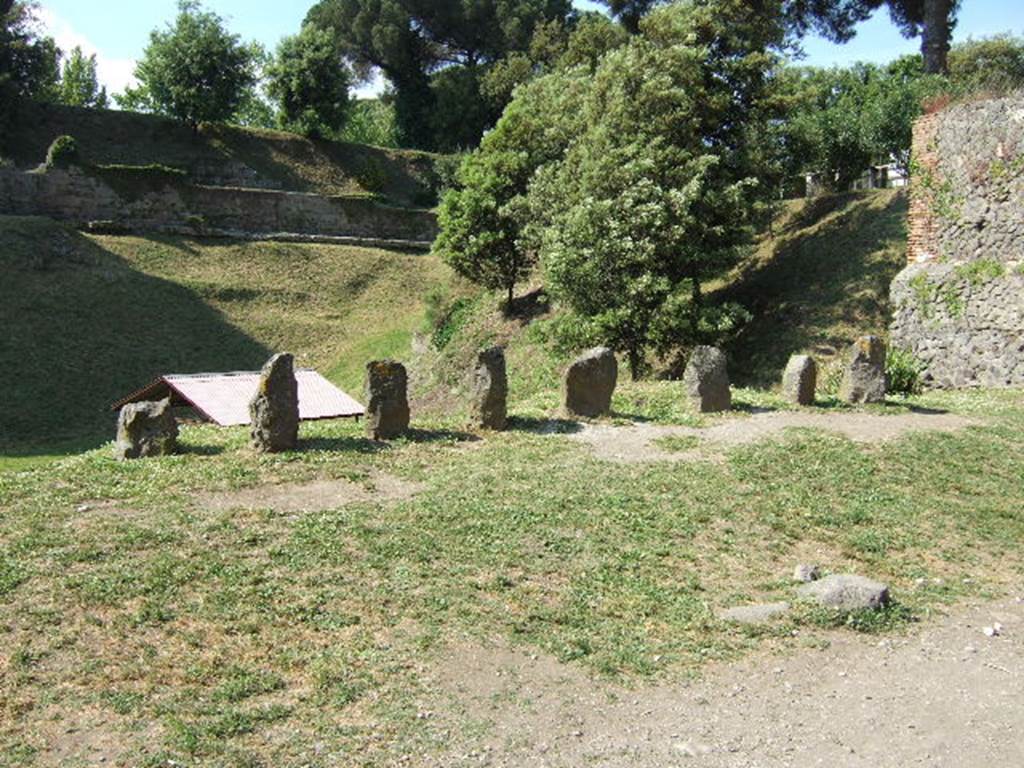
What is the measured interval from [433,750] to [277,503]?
4499mm

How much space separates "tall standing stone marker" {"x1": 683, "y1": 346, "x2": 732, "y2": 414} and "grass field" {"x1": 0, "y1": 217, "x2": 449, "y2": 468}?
46.5ft

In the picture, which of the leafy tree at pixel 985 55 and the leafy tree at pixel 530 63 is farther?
the leafy tree at pixel 530 63

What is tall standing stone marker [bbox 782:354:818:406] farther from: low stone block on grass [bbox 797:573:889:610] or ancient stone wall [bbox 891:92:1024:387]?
low stone block on grass [bbox 797:573:889:610]

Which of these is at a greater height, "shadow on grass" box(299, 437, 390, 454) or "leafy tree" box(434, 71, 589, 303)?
"leafy tree" box(434, 71, 589, 303)

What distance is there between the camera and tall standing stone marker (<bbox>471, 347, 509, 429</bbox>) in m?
13.4

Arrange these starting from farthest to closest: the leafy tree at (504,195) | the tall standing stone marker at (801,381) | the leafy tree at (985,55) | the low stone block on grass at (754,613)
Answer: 1. the leafy tree at (985,55)
2. the leafy tree at (504,195)
3. the tall standing stone marker at (801,381)
4. the low stone block on grass at (754,613)

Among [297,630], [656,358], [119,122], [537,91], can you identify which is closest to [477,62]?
[119,122]

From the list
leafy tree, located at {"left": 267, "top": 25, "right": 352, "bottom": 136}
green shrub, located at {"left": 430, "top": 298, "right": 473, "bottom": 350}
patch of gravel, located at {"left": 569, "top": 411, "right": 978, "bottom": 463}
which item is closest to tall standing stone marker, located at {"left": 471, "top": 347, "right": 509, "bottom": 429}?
patch of gravel, located at {"left": 569, "top": 411, "right": 978, "bottom": 463}

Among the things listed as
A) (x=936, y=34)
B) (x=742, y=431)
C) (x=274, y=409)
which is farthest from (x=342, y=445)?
(x=936, y=34)

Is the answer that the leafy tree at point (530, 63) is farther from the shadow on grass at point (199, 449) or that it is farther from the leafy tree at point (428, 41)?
the shadow on grass at point (199, 449)

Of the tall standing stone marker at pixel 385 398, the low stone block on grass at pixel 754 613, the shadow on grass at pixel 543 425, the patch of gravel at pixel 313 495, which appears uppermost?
the tall standing stone marker at pixel 385 398

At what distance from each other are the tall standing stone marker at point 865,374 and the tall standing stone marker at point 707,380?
2.43 metres

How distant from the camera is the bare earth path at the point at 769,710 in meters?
6.26

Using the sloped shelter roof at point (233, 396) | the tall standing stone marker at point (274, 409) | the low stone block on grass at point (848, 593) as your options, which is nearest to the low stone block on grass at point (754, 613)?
the low stone block on grass at point (848, 593)
